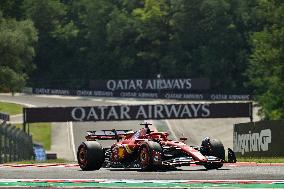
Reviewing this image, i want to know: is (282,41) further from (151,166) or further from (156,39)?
(151,166)

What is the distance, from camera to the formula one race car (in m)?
17.9

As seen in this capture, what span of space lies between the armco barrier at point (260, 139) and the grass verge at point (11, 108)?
5188 centimetres

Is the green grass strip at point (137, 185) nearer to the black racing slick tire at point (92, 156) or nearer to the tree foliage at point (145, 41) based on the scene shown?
the black racing slick tire at point (92, 156)

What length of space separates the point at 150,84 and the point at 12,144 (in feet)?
227

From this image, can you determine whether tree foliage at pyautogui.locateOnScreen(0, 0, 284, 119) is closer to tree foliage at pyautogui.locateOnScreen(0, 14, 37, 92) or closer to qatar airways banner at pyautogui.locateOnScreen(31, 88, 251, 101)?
qatar airways banner at pyautogui.locateOnScreen(31, 88, 251, 101)

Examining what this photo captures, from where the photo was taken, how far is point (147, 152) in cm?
1811

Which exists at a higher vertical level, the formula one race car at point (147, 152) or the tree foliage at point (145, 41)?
the tree foliage at point (145, 41)

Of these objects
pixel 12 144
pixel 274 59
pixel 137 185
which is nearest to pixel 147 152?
pixel 137 185

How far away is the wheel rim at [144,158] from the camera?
18116mm

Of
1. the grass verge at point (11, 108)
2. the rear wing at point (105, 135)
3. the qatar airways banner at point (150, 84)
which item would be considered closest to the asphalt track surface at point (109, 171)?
the rear wing at point (105, 135)

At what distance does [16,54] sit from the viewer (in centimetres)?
7044

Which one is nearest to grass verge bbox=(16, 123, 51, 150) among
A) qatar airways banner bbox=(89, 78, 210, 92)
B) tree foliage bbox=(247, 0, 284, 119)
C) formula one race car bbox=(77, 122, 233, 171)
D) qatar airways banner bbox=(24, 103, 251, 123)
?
qatar airways banner bbox=(24, 103, 251, 123)

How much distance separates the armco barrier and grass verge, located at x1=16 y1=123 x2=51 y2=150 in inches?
1201

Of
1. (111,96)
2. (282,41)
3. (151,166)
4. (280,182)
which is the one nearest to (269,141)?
(151,166)
